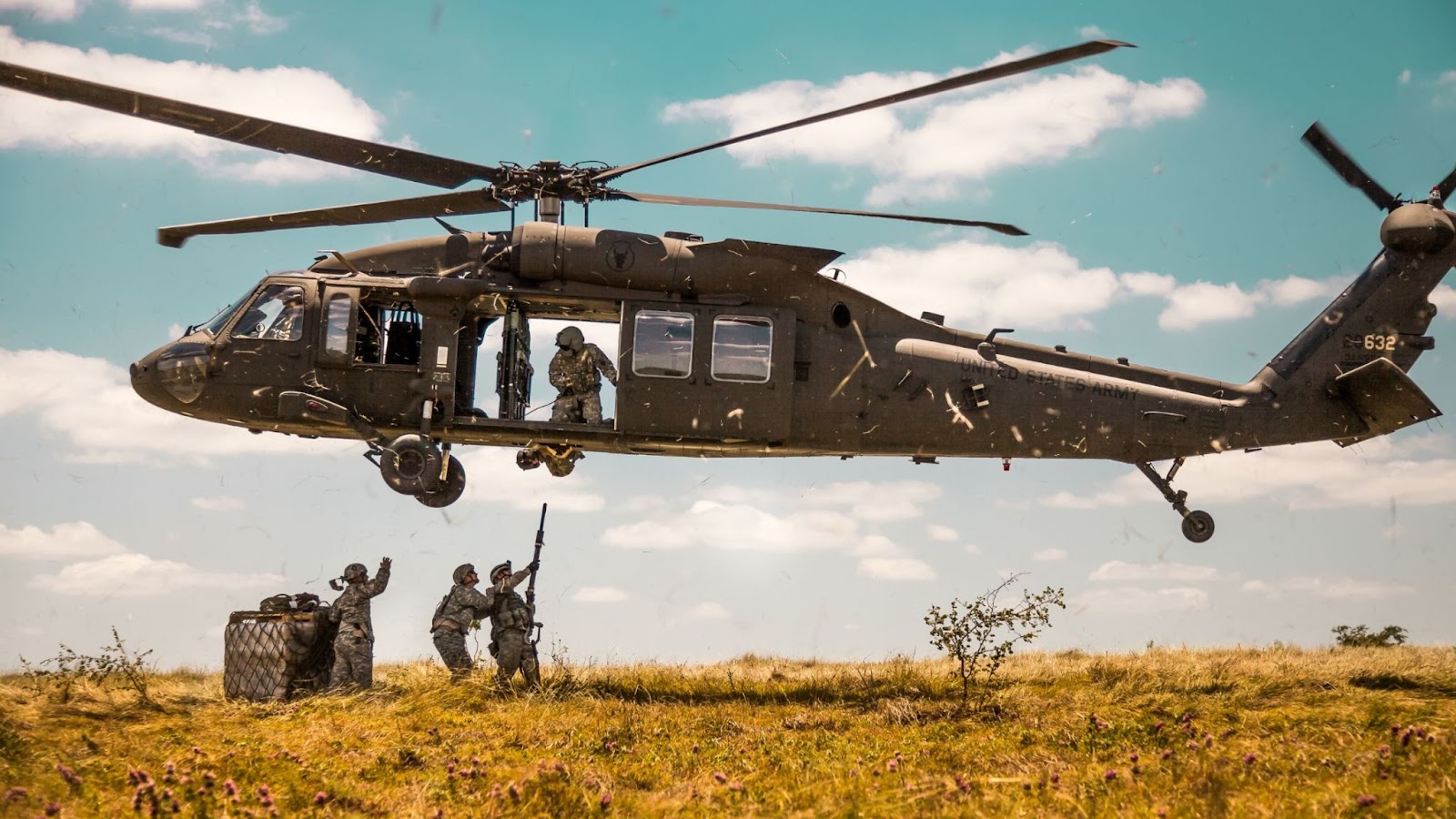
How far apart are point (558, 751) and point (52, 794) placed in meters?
3.71

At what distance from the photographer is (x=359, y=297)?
13.6 m

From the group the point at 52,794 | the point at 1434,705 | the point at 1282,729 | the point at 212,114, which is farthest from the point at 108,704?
the point at 1434,705

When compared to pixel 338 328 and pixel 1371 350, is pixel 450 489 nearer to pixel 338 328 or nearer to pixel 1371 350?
pixel 338 328

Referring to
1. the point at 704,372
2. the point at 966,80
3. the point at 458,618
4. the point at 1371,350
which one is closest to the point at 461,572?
the point at 458,618

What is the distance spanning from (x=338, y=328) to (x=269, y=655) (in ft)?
12.6

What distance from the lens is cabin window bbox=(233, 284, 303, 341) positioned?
1366 centimetres

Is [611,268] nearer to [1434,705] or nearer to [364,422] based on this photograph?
[364,422]

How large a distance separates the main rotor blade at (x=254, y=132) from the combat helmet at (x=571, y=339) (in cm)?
202

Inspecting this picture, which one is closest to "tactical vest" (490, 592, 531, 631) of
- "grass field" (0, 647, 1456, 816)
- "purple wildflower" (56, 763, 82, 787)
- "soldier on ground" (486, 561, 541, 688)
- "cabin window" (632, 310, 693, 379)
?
"soldier on ground" (486, 561, 541, 688)

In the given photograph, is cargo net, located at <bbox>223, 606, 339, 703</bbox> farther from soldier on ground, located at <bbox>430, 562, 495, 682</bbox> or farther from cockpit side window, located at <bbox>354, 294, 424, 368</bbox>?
cockpit side window, located at <bbox>354, 294, 424, 368</bbox>

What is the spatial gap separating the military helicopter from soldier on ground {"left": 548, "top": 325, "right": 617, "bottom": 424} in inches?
10.4

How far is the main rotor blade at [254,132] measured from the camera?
38.2 feet

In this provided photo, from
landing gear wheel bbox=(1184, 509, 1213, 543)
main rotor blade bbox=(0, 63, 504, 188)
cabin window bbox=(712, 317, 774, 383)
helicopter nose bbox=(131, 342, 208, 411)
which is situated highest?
main rotor blade bbox=(0, 63, 504, 188)

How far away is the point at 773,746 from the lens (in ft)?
31.6
